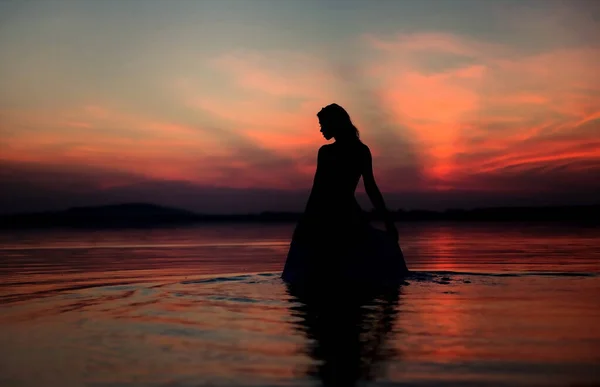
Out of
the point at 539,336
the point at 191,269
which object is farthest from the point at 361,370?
the point at 191,269

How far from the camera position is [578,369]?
Result: 4992 millimetres

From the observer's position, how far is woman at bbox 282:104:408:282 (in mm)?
10531

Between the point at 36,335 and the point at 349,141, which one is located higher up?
the point at 349,141

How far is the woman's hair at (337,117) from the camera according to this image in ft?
34.4

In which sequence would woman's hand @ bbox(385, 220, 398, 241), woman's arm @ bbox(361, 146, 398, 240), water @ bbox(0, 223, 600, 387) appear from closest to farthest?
water @ bbox(0, 223, 600, 387)
woman's arm @ bbox(361, 146, 398, 240)
woman's hand @ bbox(385, 220, 398, 241)

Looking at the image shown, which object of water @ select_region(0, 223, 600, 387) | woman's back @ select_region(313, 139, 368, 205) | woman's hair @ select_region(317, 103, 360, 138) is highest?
woman's hair @ select_region(317, 103, 360, 138)

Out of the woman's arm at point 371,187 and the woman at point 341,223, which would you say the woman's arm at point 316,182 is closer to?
the woman at point 341,223

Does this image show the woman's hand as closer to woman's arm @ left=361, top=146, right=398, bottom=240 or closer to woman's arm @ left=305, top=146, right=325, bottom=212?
woman's arm @ left=361, top=146, right=398, bottom=240

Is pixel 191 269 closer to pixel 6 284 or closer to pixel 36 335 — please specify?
pixel 6 284

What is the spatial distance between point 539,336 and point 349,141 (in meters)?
4.94

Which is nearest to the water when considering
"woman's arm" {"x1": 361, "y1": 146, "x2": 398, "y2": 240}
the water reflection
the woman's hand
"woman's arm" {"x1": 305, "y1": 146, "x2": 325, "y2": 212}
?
the water reflection

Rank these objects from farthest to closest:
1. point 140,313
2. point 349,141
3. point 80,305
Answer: point 349,141
point 80,305
point 140,313

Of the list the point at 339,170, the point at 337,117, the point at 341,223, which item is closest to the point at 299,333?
the point at 341,223

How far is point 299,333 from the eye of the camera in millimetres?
6609
